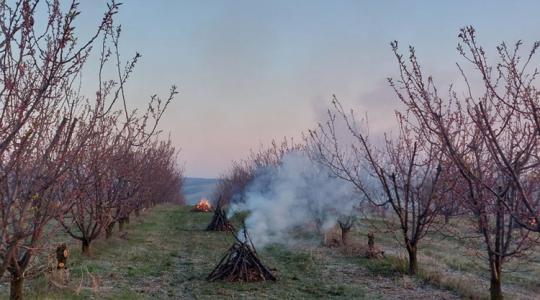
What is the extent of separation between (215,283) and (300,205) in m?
11.6

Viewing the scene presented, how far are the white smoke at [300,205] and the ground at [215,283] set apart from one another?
2914 millimetres

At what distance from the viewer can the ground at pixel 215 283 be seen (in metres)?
10.4

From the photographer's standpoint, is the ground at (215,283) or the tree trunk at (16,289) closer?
the tree trunk at (16,289)

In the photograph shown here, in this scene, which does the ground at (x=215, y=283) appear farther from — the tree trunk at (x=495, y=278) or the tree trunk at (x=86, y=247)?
the tree trunk at (x=495, y=278)

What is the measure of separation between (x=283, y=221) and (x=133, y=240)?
6.92 m

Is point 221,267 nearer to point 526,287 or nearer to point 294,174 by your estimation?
point 526,287

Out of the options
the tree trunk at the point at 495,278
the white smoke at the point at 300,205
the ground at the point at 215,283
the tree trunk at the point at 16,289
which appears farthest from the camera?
the white smoke at the point at 300,205

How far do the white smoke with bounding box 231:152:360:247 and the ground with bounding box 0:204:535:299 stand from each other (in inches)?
115

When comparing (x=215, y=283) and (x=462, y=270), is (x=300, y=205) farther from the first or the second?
(x=215, y=283)

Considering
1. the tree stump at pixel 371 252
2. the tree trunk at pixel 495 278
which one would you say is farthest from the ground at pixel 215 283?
the tree trunk at pixel 495 278

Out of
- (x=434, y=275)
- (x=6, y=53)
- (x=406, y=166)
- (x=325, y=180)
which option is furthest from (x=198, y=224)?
(x=6, y=53)

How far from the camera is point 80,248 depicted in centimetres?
1512

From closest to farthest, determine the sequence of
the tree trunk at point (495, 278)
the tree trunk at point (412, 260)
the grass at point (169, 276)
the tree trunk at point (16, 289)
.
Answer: the tree trunk at point (16, 289), the tree trunk at point (495, 278), the grass at point (169, 276), the tree trunk at point (412, 260)

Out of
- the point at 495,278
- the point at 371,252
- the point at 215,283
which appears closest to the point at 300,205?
the point at 371,252
